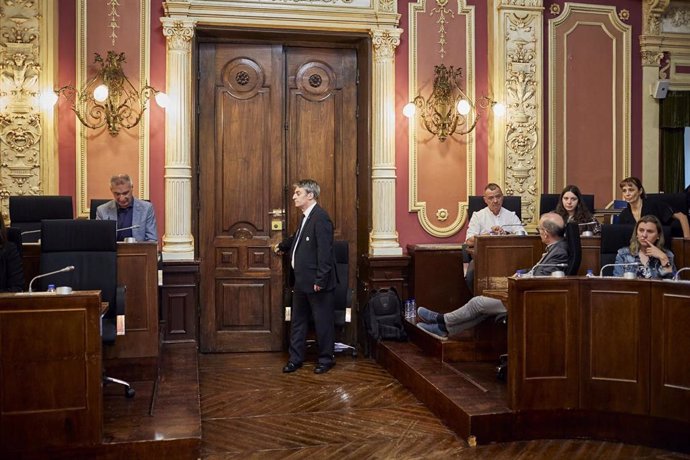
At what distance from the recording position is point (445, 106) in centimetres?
630

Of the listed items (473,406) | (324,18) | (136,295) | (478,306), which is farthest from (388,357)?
(324,18)

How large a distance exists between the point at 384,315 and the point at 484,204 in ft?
4.16

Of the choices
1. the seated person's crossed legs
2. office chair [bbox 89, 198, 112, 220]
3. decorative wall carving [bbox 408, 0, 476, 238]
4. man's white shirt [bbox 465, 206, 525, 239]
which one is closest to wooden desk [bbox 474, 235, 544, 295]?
the seated person's crossed legs

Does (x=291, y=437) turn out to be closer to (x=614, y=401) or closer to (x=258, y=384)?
(x=258, y=384)

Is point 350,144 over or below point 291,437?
over

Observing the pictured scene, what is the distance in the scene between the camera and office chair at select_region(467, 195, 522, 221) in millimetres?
6059

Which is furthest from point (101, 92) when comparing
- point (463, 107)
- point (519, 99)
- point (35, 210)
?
point (519, 99)

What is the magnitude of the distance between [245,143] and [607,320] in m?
3.52

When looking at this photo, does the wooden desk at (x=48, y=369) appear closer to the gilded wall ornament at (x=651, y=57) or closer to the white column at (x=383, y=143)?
the white column at (x=383, y=143)

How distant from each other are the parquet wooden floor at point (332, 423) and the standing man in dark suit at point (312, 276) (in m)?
0.19

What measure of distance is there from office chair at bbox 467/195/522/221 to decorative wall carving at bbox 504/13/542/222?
10.5 inches

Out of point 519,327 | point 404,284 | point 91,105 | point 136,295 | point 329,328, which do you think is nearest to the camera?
point 519,327

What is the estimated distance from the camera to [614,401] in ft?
12.7

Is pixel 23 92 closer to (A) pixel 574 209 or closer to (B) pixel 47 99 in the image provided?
(B) pixel 47 99
